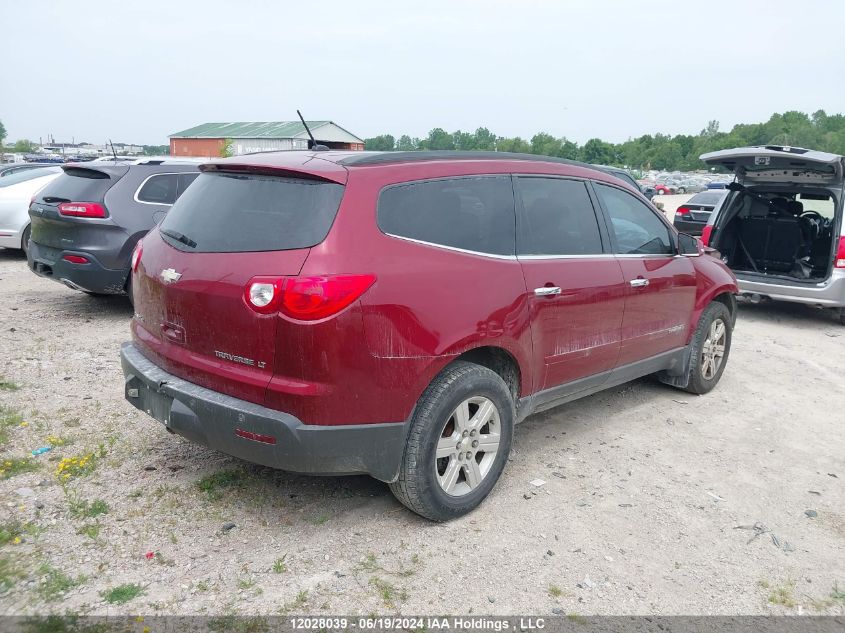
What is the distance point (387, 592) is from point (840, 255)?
7450mm

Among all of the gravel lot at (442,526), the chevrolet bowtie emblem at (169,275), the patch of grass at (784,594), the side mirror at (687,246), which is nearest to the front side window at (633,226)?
the side mirror at (687,246)

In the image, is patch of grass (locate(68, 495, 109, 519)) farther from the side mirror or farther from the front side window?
the side mirror

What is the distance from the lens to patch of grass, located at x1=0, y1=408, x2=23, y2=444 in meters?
4.31

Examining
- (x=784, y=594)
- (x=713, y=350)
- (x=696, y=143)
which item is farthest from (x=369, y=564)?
(x=696, y=143)

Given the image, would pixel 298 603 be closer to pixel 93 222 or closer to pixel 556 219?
pixel 556 219

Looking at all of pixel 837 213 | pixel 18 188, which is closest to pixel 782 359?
pixel 837 213

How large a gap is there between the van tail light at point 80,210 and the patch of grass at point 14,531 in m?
4.52

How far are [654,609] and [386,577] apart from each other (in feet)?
3.81

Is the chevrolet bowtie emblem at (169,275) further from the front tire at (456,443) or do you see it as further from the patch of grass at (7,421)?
the patch of grass at (7,421)

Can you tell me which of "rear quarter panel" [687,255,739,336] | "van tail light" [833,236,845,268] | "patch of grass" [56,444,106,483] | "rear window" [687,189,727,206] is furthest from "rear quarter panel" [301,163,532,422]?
"rear window" [687,189,727,206]

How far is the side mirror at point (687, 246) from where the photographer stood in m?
5.28

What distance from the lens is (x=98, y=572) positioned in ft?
9.89

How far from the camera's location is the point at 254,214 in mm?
3326

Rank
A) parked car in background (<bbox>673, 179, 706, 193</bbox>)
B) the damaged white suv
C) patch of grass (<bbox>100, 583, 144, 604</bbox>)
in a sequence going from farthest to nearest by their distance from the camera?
parked car in background (<bbox>673, 179, 706, 193</bbox>), the damaged white suv, patch of grass (<bbox>100, 583, 144, 604</bbox>)
